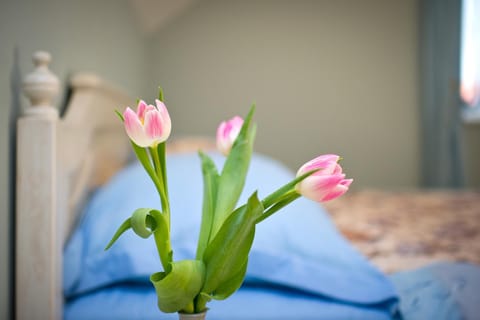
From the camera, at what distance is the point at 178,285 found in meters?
0.48

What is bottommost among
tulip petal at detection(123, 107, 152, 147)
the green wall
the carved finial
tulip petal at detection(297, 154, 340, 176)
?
tulip petal at detection(297, 154, 340, 176)

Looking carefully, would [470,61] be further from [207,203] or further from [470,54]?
[207,203]

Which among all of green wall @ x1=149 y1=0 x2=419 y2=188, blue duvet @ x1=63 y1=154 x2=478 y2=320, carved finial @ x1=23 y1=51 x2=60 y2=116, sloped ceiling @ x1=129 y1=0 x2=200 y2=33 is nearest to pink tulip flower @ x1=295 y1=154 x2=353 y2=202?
blue duvet @ x1=63 y1=154 x2=478 y2=320

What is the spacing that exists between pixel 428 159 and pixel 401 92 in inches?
21.4

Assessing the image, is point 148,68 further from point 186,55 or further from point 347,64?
point 347,64

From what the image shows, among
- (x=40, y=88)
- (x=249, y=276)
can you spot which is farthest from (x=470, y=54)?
(x=40, y=88)

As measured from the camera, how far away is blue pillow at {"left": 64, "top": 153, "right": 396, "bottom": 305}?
91 centimetres

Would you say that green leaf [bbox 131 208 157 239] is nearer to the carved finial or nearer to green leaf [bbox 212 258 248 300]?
green leaf [bbox 212 258 248 300]

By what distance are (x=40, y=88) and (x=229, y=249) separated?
54 centimetres

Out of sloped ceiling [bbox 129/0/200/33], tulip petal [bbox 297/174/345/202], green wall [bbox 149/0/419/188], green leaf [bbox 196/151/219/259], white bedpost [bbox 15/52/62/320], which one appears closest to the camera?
tulip petal [bbox 297/174/345/202]

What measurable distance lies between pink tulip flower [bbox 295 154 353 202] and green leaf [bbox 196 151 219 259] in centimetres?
14

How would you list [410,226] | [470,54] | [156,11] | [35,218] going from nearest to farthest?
1. [35,218]
2. [410,226]
3. [156,11]
4. [470,54]

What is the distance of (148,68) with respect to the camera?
11.6 ft

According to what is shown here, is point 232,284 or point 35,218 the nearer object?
point 232,284
